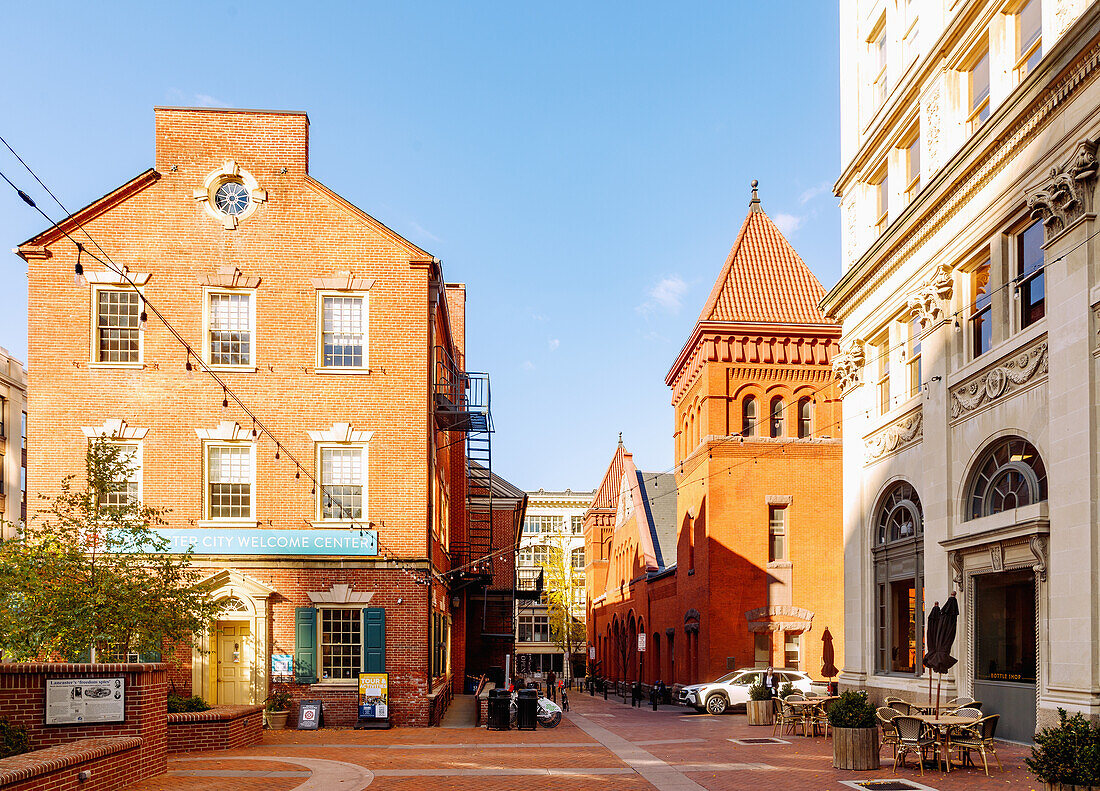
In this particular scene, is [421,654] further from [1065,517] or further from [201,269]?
[1065,517]

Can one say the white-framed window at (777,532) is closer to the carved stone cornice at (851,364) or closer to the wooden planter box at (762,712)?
the carved stone cornice at (851,364)

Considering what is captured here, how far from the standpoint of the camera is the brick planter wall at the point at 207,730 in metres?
19.5

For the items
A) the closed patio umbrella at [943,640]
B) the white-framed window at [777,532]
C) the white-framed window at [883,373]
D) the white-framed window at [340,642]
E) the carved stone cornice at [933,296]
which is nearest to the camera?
the closed patio umbrella at [943,640]

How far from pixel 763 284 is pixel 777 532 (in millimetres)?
9955

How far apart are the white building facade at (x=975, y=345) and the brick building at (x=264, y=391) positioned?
1180 cm

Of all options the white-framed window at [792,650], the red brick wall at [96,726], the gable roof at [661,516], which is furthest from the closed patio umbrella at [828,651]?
the red brick wall at [96,726]

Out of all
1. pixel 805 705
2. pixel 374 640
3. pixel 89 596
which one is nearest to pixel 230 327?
pixel 374 640

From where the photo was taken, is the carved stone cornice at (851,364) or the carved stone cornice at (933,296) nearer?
the carved stone cornice at (933,296)

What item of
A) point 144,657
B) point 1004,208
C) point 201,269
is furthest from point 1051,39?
point 144,657

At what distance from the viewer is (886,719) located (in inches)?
800

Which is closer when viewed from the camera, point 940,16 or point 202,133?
point 940,16

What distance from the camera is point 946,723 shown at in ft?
53.8

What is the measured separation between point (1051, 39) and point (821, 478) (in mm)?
23995

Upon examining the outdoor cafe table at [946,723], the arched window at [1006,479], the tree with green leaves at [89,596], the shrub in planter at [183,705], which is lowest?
the shrub in planter at [183,705]
